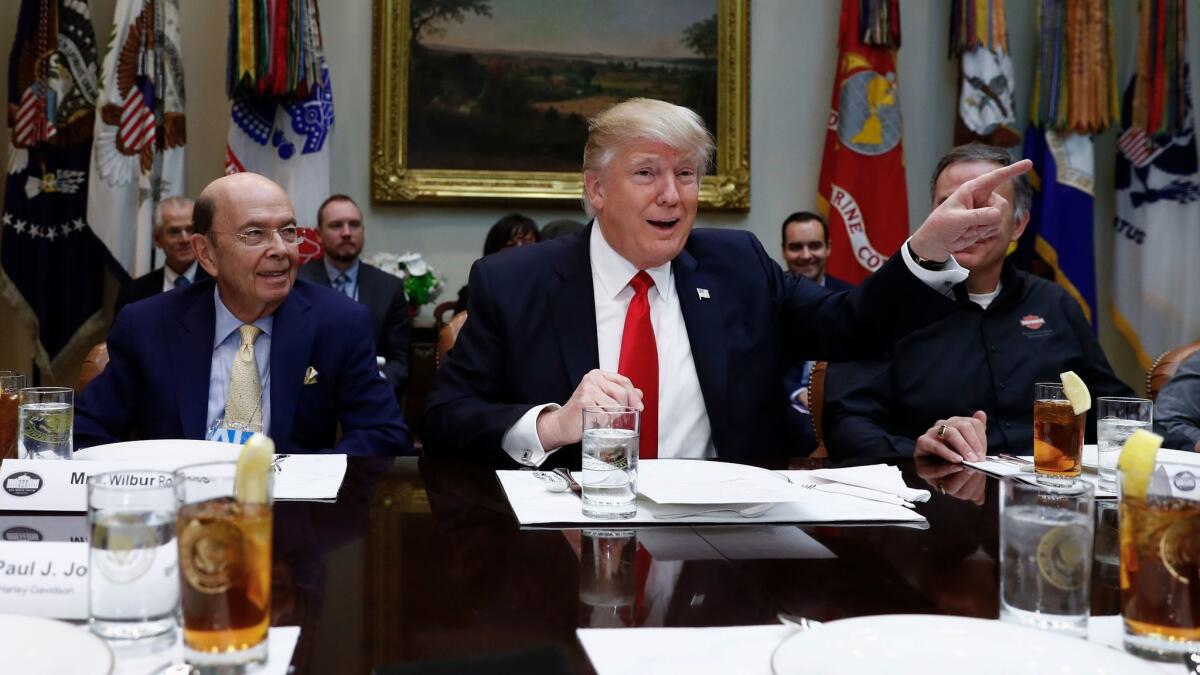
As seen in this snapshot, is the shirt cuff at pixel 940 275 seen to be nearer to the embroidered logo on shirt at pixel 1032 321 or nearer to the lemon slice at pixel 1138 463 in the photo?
the embroidered logo on shirt at pixel 1032 321

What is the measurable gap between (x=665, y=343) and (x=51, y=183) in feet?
12.2

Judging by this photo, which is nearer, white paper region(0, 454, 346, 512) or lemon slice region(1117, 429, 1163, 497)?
lemon slice region(1117, 429, 1163, 497)

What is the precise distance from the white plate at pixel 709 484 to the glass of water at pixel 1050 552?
0.42 meters

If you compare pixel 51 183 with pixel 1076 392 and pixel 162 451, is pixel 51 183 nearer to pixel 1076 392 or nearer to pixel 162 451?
pixel 162 451

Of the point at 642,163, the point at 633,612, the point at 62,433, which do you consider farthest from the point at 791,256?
the point at 633,612

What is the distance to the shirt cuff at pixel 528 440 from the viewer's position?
170 centimetres

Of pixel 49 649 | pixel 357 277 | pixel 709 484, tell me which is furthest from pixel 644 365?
pixel 357 277

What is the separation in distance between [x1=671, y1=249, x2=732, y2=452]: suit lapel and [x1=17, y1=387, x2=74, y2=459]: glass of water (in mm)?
1062

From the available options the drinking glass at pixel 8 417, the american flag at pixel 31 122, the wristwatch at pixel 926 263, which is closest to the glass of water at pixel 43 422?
the drinking glass at pixel 8 417

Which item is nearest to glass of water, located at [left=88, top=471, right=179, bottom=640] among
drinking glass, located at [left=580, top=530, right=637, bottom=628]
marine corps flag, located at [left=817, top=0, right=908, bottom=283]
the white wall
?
drinking glass, located at [left=580, top=530, right=637, bottom=628]

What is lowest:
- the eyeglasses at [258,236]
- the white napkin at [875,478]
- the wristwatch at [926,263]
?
the white napkin at [875,478]

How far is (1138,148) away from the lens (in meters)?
5.28

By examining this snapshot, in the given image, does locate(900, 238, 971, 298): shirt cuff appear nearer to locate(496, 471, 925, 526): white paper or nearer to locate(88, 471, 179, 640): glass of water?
locate(496, 471, 925, 526): white paper

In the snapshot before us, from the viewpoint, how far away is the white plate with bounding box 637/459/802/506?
4.05 feet
